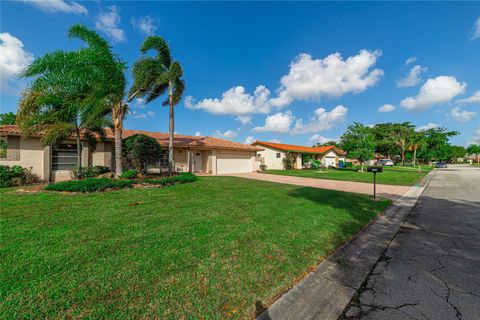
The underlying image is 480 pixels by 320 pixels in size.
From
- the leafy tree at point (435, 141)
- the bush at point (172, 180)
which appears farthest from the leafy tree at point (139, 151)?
the leafy tree at point (435, 141)

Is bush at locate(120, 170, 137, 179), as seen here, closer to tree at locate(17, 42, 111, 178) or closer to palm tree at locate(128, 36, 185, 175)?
tree at locate(17, 42, 111, 178)

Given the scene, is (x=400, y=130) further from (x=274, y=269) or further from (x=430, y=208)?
(x=274, y=269)

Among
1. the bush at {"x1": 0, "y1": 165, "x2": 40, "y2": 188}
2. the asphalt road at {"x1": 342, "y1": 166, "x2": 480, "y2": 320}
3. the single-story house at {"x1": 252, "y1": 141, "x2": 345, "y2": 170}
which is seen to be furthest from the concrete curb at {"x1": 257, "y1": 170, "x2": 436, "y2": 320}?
the single-story house at {"x1": 252, "y1": 141, "x2": 345, "y2": 170}

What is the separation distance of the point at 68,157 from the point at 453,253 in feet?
52.9

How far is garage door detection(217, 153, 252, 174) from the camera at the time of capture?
18698mm

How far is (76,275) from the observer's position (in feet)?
8.20

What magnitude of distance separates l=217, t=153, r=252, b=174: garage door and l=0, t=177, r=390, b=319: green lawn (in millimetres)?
12786

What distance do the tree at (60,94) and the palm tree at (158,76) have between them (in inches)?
87.3

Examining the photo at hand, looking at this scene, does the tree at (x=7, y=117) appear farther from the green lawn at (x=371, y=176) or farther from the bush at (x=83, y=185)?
the green lawn at (x=371, y=176)

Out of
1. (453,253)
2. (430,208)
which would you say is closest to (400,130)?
(430,208)

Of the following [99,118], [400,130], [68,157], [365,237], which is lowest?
[365,237]

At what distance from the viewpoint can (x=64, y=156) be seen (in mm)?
11117

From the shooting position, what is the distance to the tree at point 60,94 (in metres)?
8.05

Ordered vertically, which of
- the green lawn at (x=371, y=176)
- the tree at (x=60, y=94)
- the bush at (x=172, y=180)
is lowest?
the green lawn at (x=371, y=176)
